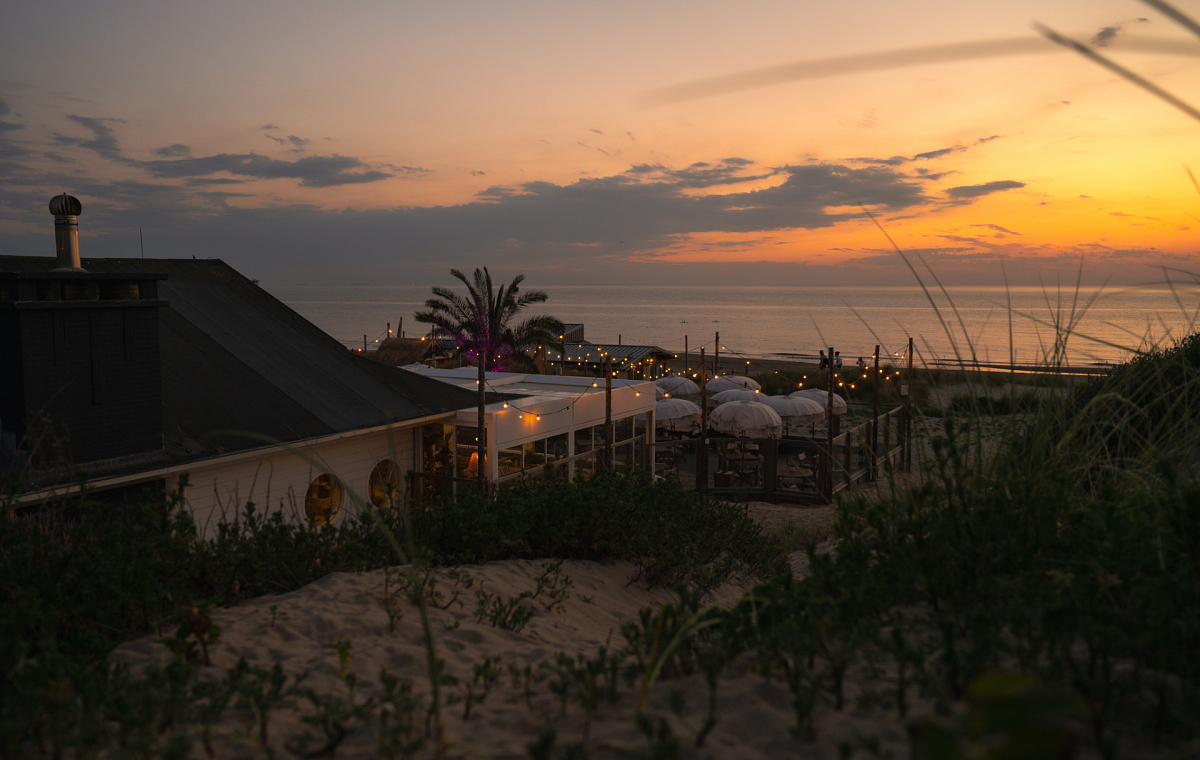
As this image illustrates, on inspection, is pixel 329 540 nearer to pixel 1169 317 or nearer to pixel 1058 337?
pixel 1058 337

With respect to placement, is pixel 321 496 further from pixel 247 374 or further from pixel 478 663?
pixel 478 663

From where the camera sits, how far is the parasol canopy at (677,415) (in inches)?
771

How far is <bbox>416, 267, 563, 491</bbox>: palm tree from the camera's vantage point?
2728cm

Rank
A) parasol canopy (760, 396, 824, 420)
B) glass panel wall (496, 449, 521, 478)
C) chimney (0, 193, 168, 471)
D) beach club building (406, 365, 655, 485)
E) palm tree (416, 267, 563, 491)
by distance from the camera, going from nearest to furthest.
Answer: chimney (0, 193, 168, 471), beach club building (406, 365, 655, 485), glass panel wall (496, 449, 521, 478), parasol canopy (760, 396, 824, 420), palm tree (416, 267, 563, 491)

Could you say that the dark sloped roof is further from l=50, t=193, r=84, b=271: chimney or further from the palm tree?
the palm tree

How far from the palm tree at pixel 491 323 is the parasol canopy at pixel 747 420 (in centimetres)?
1073

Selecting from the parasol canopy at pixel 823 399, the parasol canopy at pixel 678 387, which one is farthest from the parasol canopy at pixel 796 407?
the parasol canopy at pixel 678 387

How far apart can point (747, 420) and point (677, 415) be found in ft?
7.05

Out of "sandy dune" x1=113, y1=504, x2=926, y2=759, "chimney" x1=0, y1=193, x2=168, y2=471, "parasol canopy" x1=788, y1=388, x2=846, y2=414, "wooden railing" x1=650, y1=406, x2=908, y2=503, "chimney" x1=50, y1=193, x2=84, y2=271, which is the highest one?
"chimney" x1=50, y1=193, x2=84, y2=271

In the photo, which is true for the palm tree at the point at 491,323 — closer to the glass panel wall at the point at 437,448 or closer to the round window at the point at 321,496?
Answer: the glass panel wall at the point at 437,448

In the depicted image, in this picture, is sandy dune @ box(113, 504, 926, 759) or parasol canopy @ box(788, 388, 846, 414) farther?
parasol canopy @ box(788, 388, 846, 414)

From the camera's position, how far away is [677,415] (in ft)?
64.1

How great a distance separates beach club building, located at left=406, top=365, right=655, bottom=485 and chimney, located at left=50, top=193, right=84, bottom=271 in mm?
5761

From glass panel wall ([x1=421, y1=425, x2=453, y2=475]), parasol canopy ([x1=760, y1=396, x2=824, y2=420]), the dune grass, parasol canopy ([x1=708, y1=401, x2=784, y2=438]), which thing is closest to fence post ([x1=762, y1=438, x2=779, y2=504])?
parasol canopy ([x1=708, y1=401, x2=784, y2=438])
